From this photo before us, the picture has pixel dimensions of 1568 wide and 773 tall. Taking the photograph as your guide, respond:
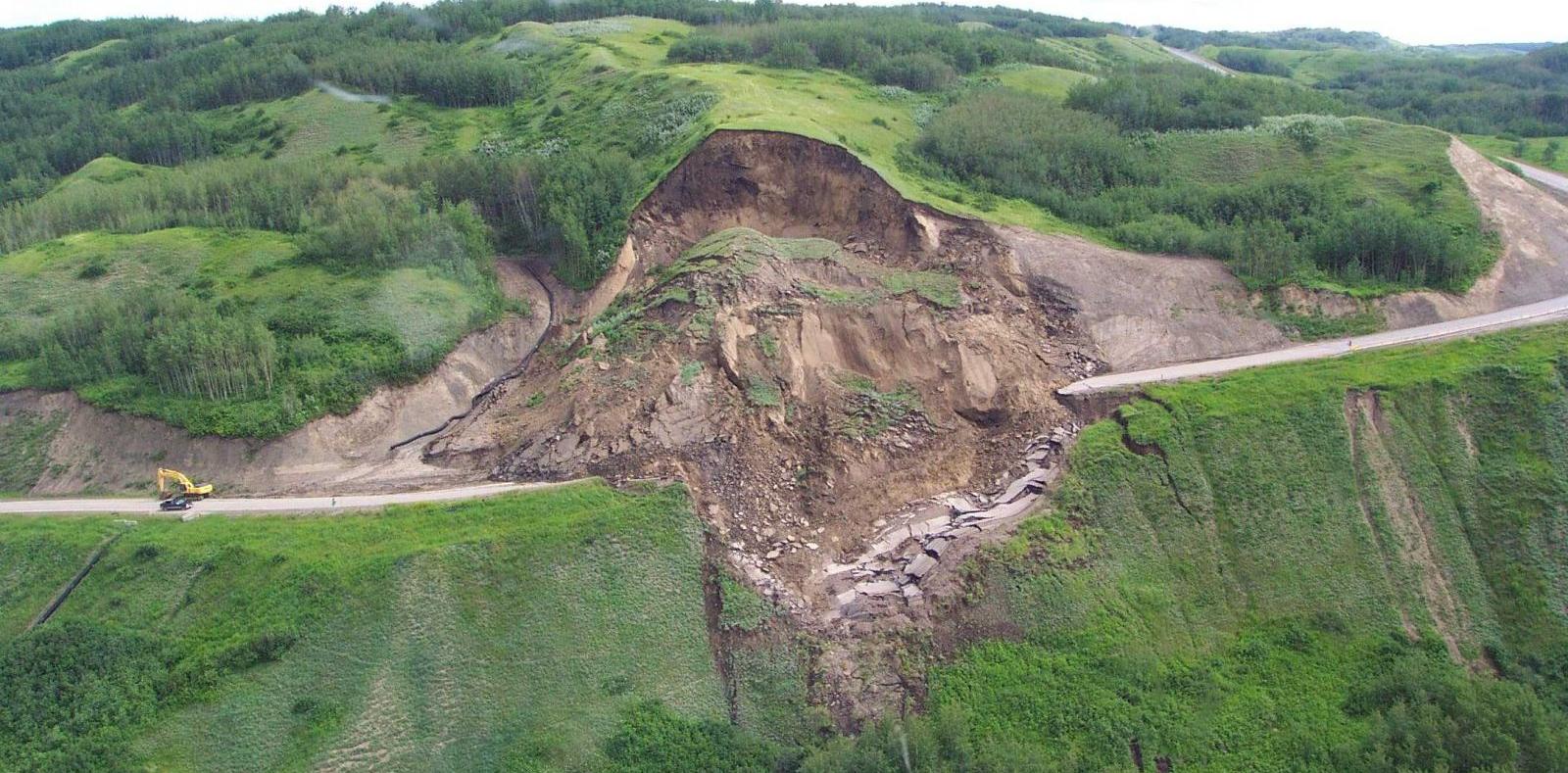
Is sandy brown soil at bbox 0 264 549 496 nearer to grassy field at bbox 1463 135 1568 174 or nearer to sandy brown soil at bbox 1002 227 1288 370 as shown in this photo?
sandy brown soil at bbox 1002 227 1288 370

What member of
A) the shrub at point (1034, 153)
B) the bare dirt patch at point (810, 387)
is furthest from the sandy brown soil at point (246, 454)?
the shrub at point (1034, 153)

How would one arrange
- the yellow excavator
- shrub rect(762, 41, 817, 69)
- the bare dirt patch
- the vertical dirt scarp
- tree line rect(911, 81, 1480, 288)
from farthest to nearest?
shrub rect(762, 41, 817, 69)
tree line rect(911, 81, 1480, 288)
the yellow excavator
the bare dirt patch
the vertical dirt scarp

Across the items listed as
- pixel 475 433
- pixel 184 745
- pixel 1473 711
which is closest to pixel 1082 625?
pixel 1473 711

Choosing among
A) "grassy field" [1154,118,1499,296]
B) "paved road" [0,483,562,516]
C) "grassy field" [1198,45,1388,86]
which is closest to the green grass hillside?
"paved road" [0,483,562,516]

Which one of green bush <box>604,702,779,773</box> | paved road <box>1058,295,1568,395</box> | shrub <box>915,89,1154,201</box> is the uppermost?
shrub <box>915,89,1154,201</box>

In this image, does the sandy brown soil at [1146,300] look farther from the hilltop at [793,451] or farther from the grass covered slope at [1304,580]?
the grass covered slope at [1304,580]

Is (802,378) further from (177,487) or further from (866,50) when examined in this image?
(866,50)

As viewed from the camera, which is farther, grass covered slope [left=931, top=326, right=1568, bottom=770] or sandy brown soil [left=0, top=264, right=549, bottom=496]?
sandy brown soil [left=0, top=264, right=549, bottom=496]
